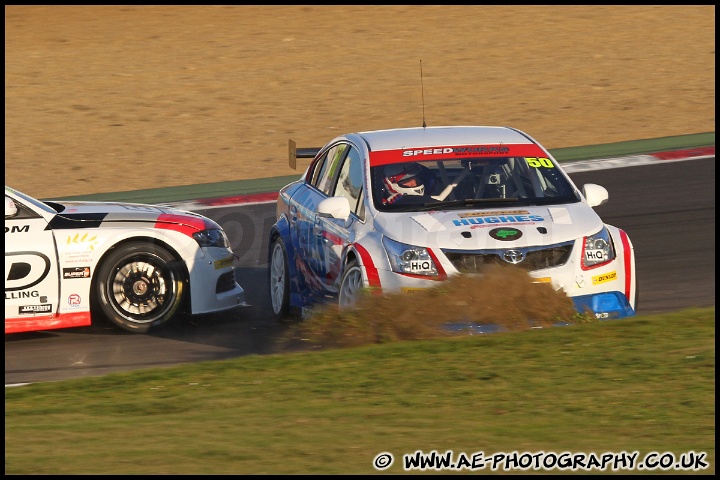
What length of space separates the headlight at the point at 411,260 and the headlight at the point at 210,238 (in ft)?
7.16

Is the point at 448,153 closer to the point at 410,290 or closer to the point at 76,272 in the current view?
the point at 410,290

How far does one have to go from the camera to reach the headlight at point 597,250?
8.66 metres

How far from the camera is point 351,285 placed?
29.3 ft

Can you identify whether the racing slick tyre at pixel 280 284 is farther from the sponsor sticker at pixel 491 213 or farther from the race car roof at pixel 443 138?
the sponsor sticker at pixel 491 213

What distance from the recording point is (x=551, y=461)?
5.28m

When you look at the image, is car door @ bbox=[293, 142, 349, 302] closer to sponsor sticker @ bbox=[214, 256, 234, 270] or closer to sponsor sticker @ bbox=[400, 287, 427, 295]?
sponsor sticker @ bbox=[214, 256, 234, 270]

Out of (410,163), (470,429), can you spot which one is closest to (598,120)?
(410,163)

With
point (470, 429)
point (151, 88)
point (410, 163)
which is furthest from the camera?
point (151, 88)

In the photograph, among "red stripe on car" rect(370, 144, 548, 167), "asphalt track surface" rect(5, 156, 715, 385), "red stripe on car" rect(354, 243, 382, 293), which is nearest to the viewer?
"red stripe on car" rect(354, 243, 382, 293)

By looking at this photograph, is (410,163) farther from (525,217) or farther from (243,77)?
(243,77)

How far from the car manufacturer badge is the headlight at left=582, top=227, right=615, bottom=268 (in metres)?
0.47

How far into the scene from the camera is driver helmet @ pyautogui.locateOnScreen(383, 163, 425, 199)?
9.45 metres

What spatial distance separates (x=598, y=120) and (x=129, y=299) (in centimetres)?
1157

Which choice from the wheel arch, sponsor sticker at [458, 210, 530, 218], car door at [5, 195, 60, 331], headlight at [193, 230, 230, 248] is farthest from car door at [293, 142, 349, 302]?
car door at [5, 195, 60, 331]
